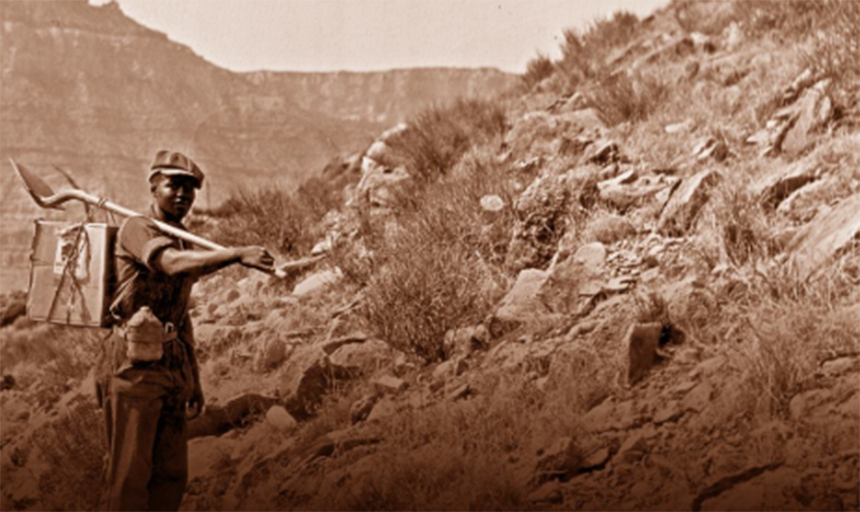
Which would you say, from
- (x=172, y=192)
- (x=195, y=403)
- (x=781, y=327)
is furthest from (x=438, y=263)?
(x=172, y=192)

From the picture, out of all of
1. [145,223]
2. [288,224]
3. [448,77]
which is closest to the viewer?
[145,223]

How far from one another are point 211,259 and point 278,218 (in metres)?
8.28

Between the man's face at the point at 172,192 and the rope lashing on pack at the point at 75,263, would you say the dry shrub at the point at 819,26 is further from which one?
the rope lashing on pack at the point at 75,263

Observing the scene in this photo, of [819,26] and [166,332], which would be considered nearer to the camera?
[166,332]

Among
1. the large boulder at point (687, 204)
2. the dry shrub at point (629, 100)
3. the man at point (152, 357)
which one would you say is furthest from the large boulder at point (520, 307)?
the dry shrub at point (629, 100)

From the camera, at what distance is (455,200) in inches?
383

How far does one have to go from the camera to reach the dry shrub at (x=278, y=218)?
40.4 ft

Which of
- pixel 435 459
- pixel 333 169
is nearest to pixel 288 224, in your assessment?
pixel 333 169

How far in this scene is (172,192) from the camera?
499 centimetres

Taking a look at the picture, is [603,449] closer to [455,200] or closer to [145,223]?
[145,223]

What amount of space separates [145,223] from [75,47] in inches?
1955

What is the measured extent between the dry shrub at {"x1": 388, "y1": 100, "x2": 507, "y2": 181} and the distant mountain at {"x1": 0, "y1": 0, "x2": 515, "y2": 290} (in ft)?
42.1

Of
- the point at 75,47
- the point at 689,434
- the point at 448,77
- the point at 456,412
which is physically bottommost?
the point at 689,434

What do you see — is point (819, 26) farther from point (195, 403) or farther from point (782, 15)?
point (195, 403)
